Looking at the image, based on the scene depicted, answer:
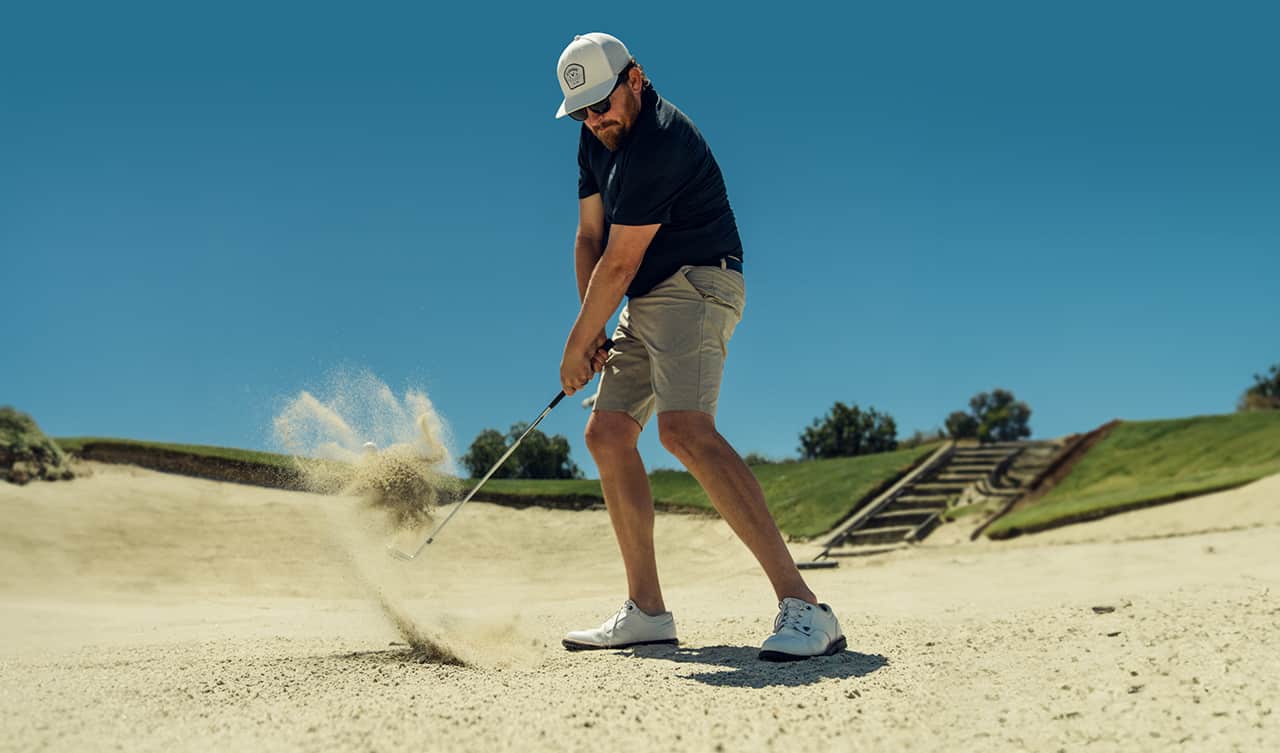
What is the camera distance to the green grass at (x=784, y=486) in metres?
13.4

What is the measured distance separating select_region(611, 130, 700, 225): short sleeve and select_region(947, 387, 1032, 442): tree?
3916 cm

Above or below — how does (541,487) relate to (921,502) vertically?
above

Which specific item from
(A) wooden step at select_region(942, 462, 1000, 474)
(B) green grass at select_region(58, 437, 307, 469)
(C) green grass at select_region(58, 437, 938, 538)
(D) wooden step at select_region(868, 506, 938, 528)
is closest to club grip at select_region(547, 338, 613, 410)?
(C) green grass at select_region(58, 437, 938, 538)

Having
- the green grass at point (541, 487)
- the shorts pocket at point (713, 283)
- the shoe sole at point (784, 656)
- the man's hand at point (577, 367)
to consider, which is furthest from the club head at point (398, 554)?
the green grass at point (541, 487)

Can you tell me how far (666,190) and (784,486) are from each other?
1090cm

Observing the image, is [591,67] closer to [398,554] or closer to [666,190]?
[666,190]

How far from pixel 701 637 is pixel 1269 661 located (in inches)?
99.3

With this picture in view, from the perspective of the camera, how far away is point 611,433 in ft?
16.1

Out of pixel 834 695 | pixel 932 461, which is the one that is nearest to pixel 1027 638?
pixel 834 695

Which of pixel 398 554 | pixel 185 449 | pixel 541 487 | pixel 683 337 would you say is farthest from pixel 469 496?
pixel 185 449

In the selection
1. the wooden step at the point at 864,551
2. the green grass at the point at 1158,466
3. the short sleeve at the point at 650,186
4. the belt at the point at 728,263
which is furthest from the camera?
the green grass at the point at 1158,466

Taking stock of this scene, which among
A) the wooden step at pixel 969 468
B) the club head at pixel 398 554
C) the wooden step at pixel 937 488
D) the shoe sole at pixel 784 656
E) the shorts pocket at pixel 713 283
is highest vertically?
the wooden step at pixel 969 468

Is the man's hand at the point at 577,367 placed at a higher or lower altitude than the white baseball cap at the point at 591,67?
lower

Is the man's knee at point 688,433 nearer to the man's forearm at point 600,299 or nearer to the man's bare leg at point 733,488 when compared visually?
the man's bare leg at point 733,488
